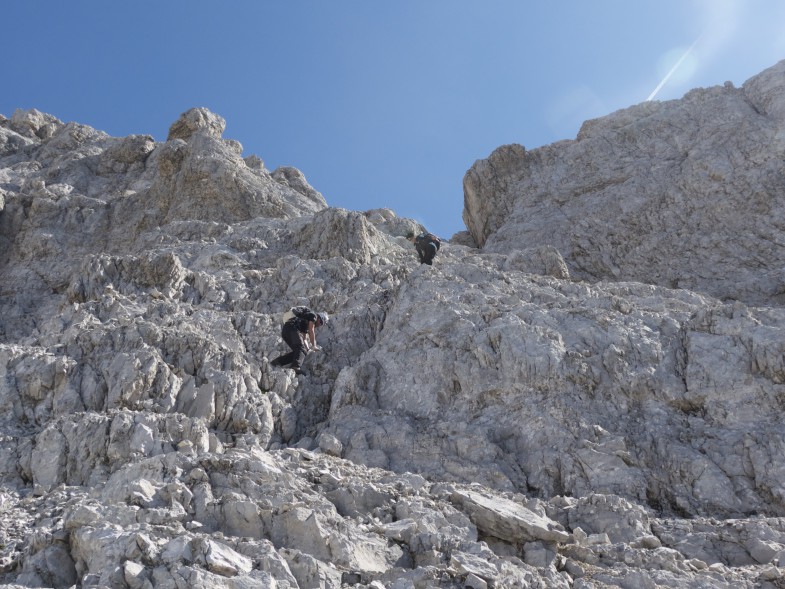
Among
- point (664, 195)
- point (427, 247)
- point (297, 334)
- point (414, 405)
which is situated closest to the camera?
point (414, 405)

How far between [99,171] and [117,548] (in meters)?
40.9

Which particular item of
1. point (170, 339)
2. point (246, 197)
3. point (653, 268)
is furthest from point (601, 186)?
point (170, 339)

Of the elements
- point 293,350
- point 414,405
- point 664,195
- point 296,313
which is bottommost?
point 414,405

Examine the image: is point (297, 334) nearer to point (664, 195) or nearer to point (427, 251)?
point (427, 251)

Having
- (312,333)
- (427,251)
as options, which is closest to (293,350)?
(312,333)

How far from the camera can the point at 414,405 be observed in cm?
1658

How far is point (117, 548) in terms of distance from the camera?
7988 mm

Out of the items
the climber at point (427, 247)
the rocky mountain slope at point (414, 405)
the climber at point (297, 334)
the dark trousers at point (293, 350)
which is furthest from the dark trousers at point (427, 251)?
the dark trousers at point (293, 350)

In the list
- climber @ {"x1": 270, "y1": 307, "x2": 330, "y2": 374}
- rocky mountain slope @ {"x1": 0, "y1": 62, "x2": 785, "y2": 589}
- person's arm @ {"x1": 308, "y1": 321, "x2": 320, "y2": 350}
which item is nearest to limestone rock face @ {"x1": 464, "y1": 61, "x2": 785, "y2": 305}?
rocky mountain slope @ {"x1": 0, "y1": 62, "x2": 785, "y2": 589}

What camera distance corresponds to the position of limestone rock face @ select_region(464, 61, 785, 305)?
101 feet

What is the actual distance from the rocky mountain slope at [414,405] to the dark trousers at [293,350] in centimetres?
37

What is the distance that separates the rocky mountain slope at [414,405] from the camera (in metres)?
9.17

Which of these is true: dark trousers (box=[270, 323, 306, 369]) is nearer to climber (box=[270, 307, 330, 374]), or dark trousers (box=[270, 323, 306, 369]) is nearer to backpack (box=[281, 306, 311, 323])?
climber (box=[270, 307, 330, 374])

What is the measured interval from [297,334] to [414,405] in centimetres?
326
